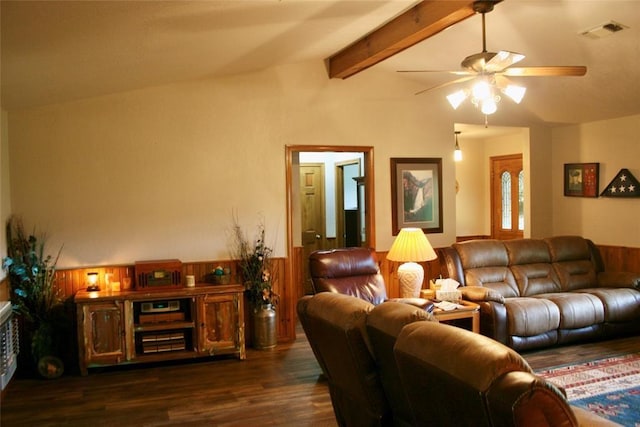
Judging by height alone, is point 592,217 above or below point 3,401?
above

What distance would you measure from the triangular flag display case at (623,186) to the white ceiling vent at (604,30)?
2.42 metres

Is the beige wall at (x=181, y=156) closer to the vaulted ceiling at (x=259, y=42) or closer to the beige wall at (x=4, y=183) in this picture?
the beige wall at (x=4, y=183)

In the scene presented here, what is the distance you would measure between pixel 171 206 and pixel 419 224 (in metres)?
2.89

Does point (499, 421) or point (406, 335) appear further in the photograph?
point (406, 335)

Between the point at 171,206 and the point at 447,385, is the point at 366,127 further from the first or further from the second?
the point at 447,385

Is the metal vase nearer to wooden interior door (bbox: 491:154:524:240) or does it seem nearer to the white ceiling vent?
the white ceiling vent

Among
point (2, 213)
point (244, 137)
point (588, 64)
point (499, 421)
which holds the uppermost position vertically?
point (588, 64)

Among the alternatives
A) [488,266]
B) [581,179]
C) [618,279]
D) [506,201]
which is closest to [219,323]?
[488,266]

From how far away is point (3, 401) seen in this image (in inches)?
167

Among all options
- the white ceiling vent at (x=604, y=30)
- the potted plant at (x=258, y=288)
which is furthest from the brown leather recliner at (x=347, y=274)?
the white ceiling vent at (x=604, y=30)

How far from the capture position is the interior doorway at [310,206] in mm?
5980

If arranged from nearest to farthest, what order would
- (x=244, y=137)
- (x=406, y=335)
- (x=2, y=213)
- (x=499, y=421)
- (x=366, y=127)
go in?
(x=499, y=421) < (x=406, y=335) < (x=2, y=213) < (x=244, y=137) < (x=366, y=127)

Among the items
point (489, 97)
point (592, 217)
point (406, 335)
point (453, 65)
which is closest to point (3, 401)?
point (406, 335)

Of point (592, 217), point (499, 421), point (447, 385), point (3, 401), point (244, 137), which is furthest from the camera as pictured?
point (592, 217)
